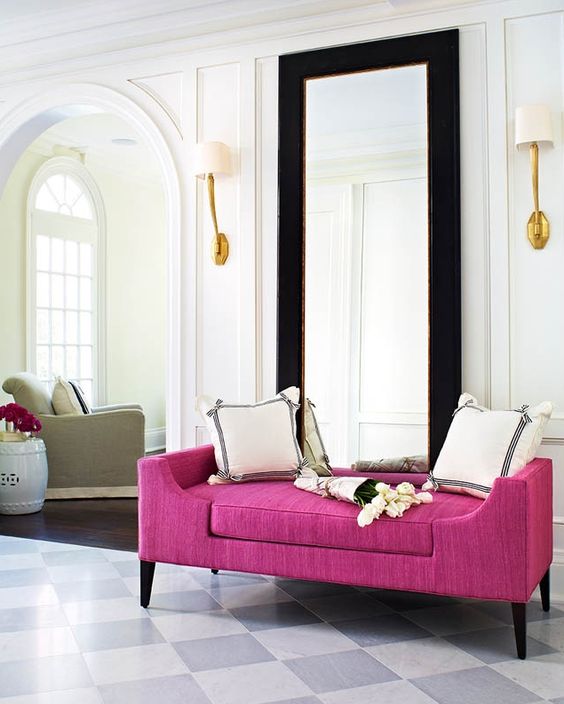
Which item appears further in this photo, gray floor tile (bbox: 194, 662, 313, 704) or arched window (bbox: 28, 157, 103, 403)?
arched window (bbox: 28, 157, 103, 403)

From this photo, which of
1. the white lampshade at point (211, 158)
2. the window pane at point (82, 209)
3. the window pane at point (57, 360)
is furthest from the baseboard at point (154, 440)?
the white lampshade at point (211, 158)

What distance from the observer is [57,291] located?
698 centimetres

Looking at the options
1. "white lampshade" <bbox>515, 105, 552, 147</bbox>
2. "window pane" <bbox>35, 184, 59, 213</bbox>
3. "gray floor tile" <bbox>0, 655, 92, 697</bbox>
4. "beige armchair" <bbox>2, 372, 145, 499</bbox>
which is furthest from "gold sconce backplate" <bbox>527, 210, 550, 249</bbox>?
"window pane" <bbox>35, 184, 59, 213</bbox>

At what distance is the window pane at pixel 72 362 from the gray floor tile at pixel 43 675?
4607mm

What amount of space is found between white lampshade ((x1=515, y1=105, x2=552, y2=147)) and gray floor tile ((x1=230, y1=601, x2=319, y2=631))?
2193 mm

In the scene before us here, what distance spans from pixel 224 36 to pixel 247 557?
103 inches

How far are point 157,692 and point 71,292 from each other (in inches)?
204

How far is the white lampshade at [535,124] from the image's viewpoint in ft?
11.2

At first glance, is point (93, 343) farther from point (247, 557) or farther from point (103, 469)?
point (247, 557)

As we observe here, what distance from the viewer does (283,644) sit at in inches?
113

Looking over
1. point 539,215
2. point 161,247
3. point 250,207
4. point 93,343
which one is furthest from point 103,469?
point 539,215

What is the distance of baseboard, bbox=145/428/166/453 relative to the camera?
26.2ft

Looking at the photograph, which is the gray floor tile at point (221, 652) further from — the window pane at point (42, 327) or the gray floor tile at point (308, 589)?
the window pane at point (42, 327)

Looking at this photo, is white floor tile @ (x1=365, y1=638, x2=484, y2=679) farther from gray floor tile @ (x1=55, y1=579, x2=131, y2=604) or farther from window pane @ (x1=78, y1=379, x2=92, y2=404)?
window pane @ (x1=78, y1=379, x2=92, y2=404)
